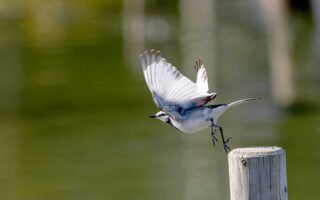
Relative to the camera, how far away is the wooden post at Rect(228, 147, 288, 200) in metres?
4.39

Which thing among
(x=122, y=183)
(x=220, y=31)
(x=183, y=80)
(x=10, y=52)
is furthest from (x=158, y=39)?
(x=183, y=80)

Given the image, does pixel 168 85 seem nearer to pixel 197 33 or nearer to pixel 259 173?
pixel 259 173

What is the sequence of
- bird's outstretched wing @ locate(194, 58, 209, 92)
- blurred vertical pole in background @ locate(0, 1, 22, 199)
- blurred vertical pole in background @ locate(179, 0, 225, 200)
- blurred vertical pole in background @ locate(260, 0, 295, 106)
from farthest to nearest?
blurred vertical pole in background @ locate(260, 0, 295, 106), blurred vertical pole in background @ locate(0, 1, 22, 199), blurred vertical pole in background @ locate(179, 0, 225, 200), bird's outstretched wing @ locate(194, 58, 209, 92)

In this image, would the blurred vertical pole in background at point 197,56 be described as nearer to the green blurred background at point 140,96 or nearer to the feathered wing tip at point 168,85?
the green blurred background at point 140,96

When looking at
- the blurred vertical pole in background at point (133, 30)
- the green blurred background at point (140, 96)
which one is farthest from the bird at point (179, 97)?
the blurred vertical pole in background at point (133, 30)

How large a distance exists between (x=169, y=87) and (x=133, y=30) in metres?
17.2

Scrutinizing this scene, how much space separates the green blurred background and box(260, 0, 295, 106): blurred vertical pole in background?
0.09 feet

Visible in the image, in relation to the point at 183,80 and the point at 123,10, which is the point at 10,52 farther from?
the point at 183,80

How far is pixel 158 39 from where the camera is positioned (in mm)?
19953

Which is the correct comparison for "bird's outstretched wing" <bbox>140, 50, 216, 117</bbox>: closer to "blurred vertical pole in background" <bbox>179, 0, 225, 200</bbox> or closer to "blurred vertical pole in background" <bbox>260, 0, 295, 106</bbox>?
"blurred vertical pole in background" <bbox>179, 0, 225, 200</bbox>

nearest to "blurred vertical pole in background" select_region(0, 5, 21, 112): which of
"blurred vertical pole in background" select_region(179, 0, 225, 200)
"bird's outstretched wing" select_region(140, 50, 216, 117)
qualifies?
"blurred vertical pole in background" select_region(179, 0, 225, 200)

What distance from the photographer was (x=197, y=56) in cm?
1678

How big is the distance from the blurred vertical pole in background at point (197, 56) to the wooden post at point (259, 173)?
4.72 meters

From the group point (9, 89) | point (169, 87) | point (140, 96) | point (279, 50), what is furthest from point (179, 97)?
point (279, 50)
